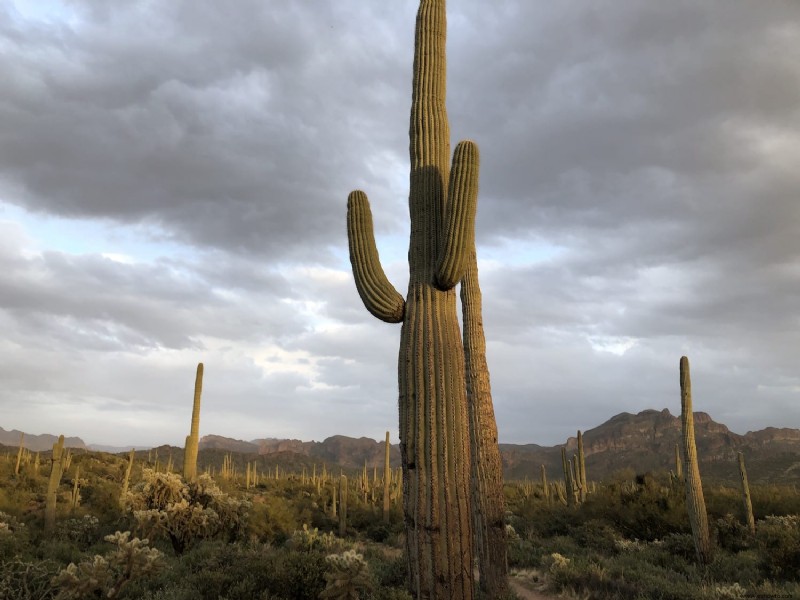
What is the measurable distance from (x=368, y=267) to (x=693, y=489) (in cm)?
1077

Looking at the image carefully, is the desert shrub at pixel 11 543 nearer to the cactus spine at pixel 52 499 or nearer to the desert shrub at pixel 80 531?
the desert shrub at pixel 80 531

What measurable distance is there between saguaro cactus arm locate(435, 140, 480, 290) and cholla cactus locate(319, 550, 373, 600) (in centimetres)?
432

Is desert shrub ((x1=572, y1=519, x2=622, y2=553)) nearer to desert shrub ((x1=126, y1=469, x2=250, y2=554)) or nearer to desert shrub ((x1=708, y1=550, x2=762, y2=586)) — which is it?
desert shrub ((x1=708, y1=550, x2=762, y2=586))

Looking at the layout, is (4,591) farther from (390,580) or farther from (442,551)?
(442,551)

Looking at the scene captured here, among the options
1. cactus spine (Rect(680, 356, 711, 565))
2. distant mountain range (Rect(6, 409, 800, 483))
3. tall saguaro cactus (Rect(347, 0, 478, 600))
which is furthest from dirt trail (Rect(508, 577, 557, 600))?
distant mountain range (Rect(6, 409, 800, 483))

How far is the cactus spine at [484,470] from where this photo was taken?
8.82 meters

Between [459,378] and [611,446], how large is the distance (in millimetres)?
107257

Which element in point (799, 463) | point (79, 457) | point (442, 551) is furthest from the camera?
point (799, 463)

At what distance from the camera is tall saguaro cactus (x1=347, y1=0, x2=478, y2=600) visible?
564cm

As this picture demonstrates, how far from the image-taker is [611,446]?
102938 mm

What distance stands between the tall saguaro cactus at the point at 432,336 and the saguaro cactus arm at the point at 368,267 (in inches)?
0.5

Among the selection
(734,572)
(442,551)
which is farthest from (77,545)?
(734,572)

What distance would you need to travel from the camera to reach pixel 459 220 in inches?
246

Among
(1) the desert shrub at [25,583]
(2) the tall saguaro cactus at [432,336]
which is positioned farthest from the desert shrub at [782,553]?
(1) the desert shrub at [25,583]
